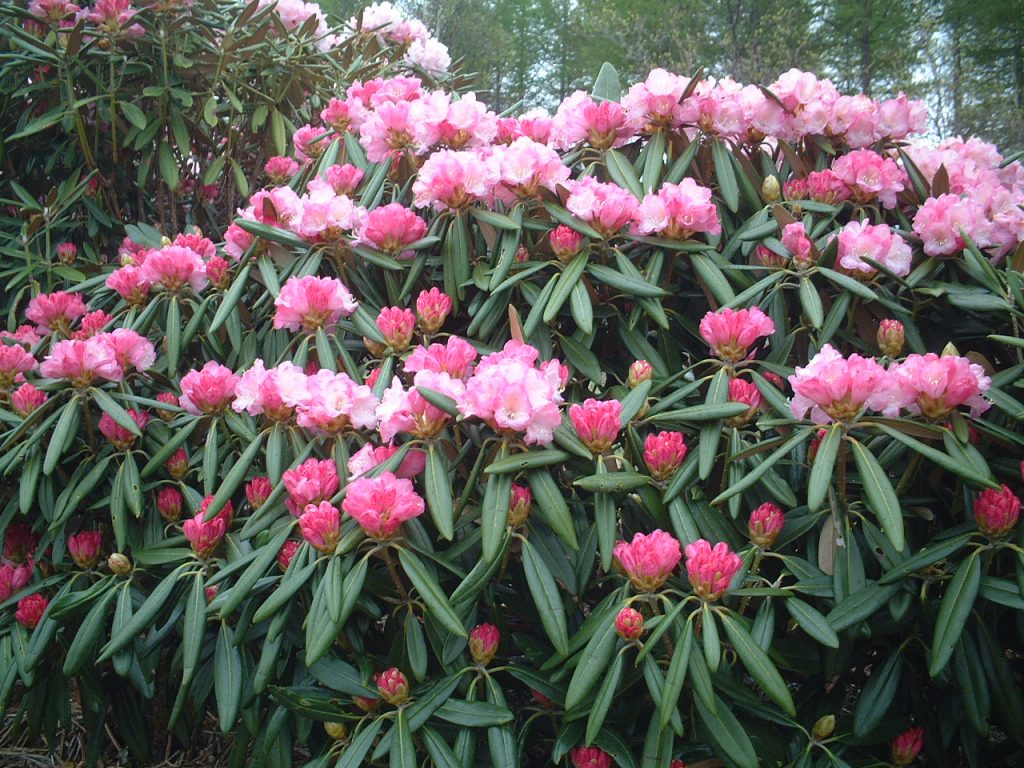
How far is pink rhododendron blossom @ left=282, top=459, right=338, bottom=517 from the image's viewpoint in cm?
123

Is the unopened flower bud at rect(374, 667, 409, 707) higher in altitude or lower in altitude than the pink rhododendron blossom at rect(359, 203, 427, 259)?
lower

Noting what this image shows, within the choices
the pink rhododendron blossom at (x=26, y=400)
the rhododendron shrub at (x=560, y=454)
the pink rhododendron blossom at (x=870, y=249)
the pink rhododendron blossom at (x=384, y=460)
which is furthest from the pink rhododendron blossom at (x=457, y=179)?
the pink rhododendron blossom at (x=26, y=400)

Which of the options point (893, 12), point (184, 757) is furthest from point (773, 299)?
point (893, 12)

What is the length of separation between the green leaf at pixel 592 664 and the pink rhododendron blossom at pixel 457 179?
2.65ft

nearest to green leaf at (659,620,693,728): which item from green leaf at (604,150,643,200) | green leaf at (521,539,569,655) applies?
green leaf at (521,539,569,655)

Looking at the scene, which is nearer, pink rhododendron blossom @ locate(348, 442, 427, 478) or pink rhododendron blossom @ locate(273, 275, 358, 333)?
pink rhododendron blossom @ locate(348, 442, 427, 478)

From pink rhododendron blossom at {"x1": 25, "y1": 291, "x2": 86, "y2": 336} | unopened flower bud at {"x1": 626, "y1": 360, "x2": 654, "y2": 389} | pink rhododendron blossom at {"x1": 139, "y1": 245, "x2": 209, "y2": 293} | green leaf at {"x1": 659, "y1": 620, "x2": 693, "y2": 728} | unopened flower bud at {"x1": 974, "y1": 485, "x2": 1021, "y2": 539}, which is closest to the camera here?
green leaf at {"x1": 659, "y1": 620, "x2": 693, "y2": 728}

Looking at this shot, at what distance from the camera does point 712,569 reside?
3.57ft

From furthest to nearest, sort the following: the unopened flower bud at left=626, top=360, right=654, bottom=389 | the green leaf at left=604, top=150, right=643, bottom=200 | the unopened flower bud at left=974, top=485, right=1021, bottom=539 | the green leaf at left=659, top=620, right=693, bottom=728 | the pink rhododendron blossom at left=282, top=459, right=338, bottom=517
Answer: the green leaf at left=604, top=150, right=643, bottom=200, the unopened flower bud at left=626, top=360, right=654, bottom=389, the pink rhododendron blossom at left=282, top=459, right=338, bottom=517, the unopened flower bud at left=974, top=485, right=1021, bottom=539, the green leaf at left=659, top=620, right=693, bottom=728

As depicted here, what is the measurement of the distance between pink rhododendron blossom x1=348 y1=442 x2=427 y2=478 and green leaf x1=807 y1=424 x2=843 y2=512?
0.54 metres

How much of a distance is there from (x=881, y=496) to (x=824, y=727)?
0.38 metres

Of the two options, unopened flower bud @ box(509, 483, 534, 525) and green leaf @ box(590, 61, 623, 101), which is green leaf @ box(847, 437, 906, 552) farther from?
green leaf @ box(590, 61, 623, 101)

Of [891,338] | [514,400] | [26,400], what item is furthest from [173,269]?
[891,338]

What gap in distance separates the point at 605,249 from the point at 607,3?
1458 cm
